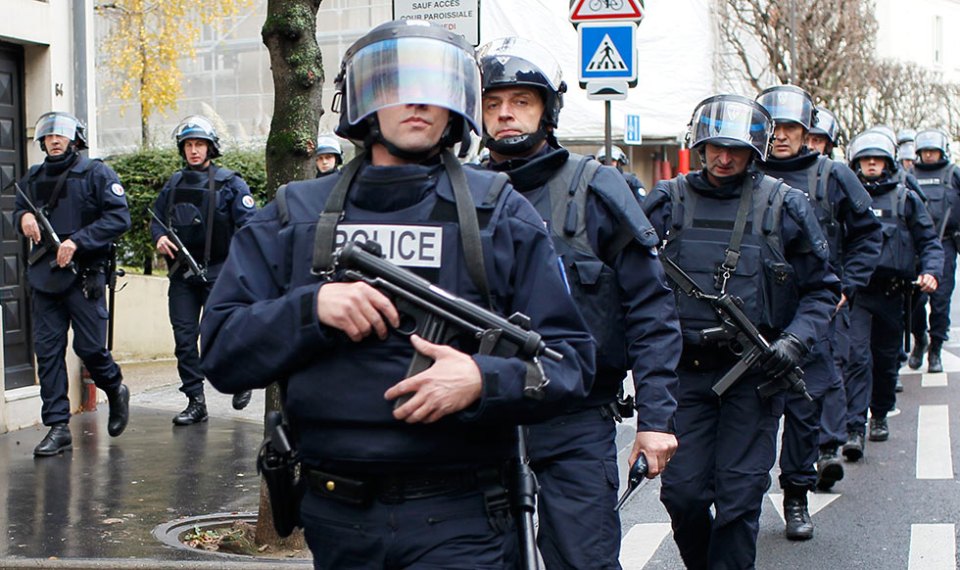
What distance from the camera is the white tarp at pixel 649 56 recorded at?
1199 inches

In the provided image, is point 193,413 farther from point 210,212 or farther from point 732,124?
point 732,124

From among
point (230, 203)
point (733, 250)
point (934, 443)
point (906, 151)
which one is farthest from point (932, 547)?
point (906, 151)

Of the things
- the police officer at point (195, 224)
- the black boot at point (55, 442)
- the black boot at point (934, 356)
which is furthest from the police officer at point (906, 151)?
the black boot at point (55, 442)

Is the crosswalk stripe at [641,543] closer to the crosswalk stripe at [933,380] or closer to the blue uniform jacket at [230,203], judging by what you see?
the blue uniform jacket at [230,203]

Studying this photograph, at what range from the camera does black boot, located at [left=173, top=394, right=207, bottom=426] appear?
9.52 m

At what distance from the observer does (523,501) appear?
322cm

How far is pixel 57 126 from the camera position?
852 cm

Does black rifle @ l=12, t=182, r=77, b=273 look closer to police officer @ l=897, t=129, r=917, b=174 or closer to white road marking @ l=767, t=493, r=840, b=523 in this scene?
white road marking @ l=767, t=493, r=840, b=523

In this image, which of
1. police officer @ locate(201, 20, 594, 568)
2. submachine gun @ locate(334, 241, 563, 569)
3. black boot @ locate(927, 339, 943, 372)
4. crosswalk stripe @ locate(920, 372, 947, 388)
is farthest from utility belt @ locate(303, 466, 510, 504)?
black boot @ locate(927, 339, 943, 372)

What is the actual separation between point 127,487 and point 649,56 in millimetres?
27026

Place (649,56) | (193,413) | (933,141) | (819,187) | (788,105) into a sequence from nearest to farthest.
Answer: (788,105), (819,187), (193,413), (933,141), (649,56)

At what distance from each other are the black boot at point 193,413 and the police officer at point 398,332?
6454 millimetres

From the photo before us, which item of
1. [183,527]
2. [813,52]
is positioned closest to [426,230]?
[183,527]

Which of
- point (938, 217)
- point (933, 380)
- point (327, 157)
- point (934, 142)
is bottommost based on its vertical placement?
point (933, 380)
